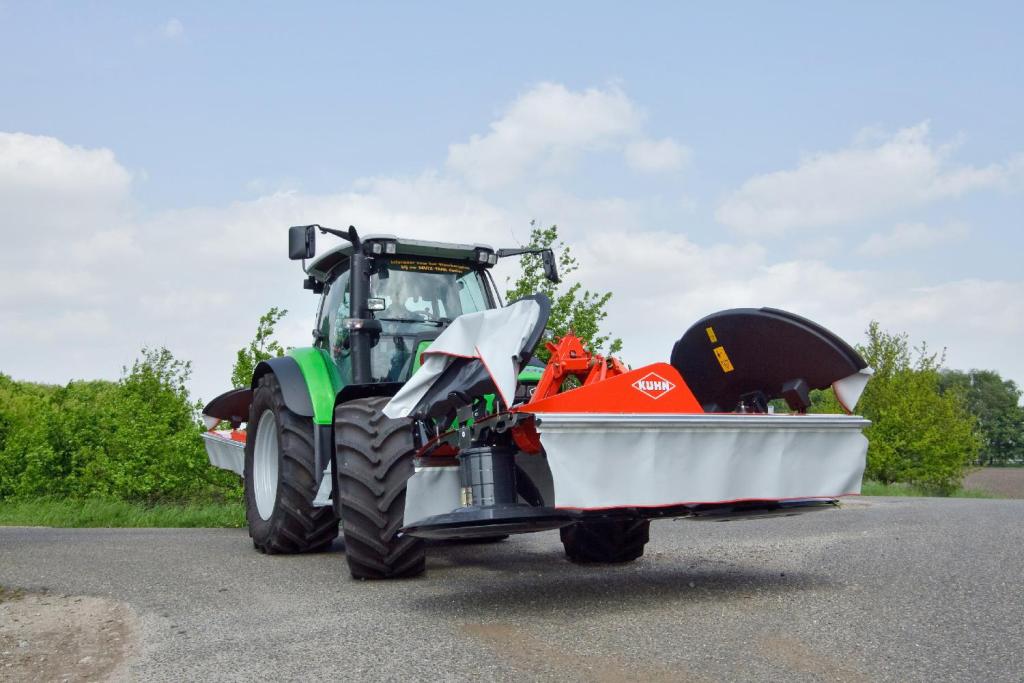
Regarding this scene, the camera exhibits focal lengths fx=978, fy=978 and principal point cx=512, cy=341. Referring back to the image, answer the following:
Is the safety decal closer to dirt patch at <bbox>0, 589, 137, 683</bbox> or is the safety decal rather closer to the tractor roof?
the tractor roof

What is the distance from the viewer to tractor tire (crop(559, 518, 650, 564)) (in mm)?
7133

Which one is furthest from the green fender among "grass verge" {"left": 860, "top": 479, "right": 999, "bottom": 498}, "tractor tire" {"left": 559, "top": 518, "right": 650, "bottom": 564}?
"grass verge" {"left": 860, "top": 479, "right": 999, "bottom": 498}

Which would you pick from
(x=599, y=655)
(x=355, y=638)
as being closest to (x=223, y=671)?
(x=355, y=638)

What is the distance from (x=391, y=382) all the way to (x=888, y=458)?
63.8ft

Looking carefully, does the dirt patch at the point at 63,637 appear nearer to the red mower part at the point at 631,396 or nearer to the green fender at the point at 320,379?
the green fender at the point at 320,379

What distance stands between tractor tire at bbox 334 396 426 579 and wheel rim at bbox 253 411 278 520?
245 cm

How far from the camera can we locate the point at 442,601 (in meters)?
5.52

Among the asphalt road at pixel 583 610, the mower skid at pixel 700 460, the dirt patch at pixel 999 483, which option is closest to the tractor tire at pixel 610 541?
the asphalt road at pixel 583 610

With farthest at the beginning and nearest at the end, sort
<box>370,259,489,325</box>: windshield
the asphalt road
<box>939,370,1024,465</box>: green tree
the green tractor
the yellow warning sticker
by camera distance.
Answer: <box>939,370,1024,465</box>: green tree → <box>370,259,489,325</box>: windshield → the green tractor → the yellow warning sticker → the asphalt road

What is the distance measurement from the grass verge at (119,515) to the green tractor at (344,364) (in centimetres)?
395

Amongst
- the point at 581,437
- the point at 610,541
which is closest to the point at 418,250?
the point at 610,541

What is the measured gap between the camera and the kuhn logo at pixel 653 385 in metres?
5.15

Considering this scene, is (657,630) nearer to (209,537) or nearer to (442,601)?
(442,601)

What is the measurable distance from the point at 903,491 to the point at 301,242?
1931cm
